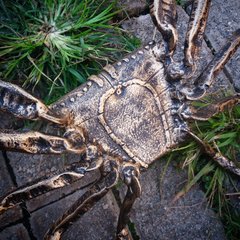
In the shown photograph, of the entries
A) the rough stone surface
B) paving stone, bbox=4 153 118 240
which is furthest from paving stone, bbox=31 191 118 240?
the rough stone surface

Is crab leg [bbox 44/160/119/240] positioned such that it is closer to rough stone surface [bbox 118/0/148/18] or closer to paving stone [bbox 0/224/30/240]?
paving stone [bbox 0/224/30/240]

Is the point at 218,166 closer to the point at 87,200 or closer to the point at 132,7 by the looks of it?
the point at 87,200

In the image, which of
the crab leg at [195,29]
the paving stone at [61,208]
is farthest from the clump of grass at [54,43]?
the crab leg at [195,29]

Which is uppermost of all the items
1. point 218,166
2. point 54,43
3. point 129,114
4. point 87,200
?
point 54,43

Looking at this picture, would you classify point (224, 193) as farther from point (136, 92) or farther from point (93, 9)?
point (93, 9)

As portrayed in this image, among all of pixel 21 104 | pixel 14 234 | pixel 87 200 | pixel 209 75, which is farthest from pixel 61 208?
pixel 209 75

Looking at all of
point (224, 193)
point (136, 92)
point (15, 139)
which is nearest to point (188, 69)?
point (136, 92)
